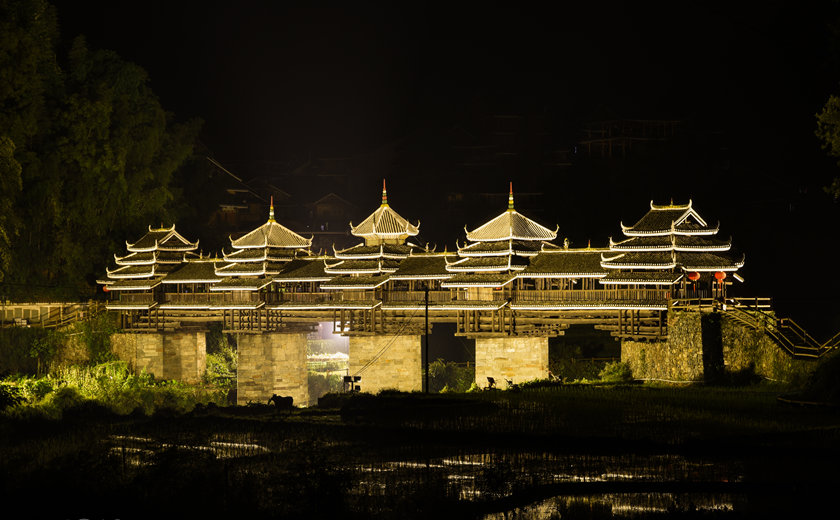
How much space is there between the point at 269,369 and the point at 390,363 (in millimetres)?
7201

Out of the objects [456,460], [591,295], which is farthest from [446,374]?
[456,460]

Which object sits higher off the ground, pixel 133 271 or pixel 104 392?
pixel 133 271

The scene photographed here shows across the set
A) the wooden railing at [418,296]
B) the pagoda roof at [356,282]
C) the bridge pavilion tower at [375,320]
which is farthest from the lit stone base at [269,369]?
the wooden railing at [418,296]

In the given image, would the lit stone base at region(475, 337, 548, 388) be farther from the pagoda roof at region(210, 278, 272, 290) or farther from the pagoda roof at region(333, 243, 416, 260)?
the pagoda roof at region(210, 278, 272, 290)

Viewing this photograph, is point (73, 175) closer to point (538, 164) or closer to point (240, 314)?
point (240, 314)

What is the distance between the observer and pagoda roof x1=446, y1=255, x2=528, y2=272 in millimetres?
41062

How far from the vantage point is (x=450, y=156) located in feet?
Answer: 262

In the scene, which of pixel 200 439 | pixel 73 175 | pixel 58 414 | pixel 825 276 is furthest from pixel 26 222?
pixel 825 276

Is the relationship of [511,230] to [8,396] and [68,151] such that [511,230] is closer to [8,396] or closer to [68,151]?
[8,396]

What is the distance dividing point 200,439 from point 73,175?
30812mm

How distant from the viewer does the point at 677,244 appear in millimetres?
36844

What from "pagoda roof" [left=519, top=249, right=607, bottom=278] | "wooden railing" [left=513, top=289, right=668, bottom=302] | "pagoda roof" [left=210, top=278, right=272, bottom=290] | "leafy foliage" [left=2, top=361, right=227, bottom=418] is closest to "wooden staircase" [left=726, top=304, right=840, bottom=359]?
"wooden railing" [left=513, top=289, right=668, bottom=302]

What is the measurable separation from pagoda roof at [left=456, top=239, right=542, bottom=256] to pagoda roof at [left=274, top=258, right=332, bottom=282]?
318 inches

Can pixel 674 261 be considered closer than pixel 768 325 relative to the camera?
No
